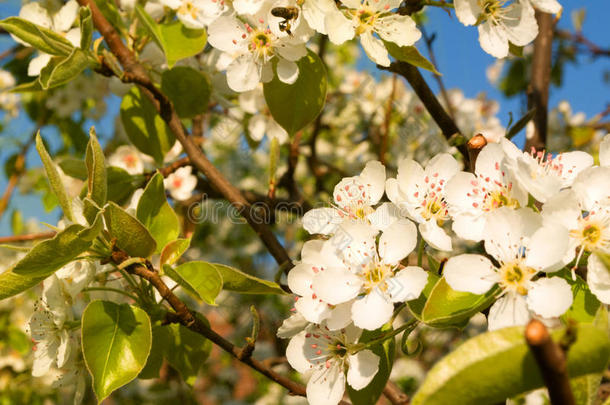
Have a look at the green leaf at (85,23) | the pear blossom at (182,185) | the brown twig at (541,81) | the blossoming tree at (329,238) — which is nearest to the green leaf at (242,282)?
the blossoming tree at (329,238)

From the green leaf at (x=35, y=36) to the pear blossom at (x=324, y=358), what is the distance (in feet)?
2.54

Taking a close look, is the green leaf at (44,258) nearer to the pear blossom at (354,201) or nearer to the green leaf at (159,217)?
the green leaf at (159,217)

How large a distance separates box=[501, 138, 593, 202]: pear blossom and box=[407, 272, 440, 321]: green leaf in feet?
0.59

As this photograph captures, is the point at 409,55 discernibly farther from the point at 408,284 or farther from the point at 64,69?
the point at 64,69

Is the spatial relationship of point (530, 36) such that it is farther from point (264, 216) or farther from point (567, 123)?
point (567, 123)

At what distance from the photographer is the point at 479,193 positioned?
87cm

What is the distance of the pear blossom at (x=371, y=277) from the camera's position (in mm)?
818

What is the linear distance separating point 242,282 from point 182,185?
0.99 meters

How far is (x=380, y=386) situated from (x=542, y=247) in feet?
1.11

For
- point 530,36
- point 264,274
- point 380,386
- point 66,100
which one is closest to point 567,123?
point 264,274

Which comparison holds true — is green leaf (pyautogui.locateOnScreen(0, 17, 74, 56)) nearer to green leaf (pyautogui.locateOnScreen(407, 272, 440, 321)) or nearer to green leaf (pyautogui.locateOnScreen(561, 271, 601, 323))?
green leaf (pyautogui.locateOnScreen(407, 272, 440, 321))

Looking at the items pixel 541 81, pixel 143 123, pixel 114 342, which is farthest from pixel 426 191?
pixel 541 81

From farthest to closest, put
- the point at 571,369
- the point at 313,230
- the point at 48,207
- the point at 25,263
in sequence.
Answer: the point at 48,207 < the point at 313,230 < the point at 25,263 < the point at 571,369

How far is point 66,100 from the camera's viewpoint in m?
2.23
